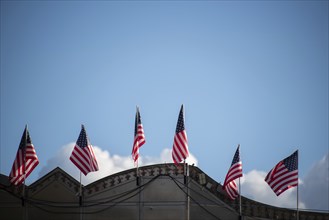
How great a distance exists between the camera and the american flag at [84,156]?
118 feet

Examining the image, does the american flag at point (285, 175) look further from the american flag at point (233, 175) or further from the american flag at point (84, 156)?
the american flag at point (84, 156)

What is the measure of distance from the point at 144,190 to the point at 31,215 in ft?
26.9

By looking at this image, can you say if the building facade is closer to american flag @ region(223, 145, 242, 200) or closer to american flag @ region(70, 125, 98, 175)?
american flag @ region(223, 145, 242, 200)

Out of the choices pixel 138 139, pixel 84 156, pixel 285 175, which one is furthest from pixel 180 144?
pixel 285 175

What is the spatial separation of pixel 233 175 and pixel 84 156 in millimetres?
9872

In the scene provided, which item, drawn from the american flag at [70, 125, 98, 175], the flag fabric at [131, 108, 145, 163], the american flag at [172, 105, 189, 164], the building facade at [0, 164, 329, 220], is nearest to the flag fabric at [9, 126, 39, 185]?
the building facade at [0, 164, 329, 220]

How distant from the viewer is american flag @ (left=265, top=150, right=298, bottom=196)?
3403cm

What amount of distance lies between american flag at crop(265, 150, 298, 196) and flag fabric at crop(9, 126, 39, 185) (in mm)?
16078

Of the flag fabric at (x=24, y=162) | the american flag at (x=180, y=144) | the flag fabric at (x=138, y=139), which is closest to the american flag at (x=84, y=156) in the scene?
the flag fabric at (x=138, y=139)

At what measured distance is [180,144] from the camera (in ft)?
116

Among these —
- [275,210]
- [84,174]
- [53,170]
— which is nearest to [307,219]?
[275,210]

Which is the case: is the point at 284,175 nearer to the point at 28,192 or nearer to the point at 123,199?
the point at 123,199

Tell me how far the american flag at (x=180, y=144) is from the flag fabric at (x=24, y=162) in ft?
32.4

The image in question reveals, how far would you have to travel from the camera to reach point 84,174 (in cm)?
3606
